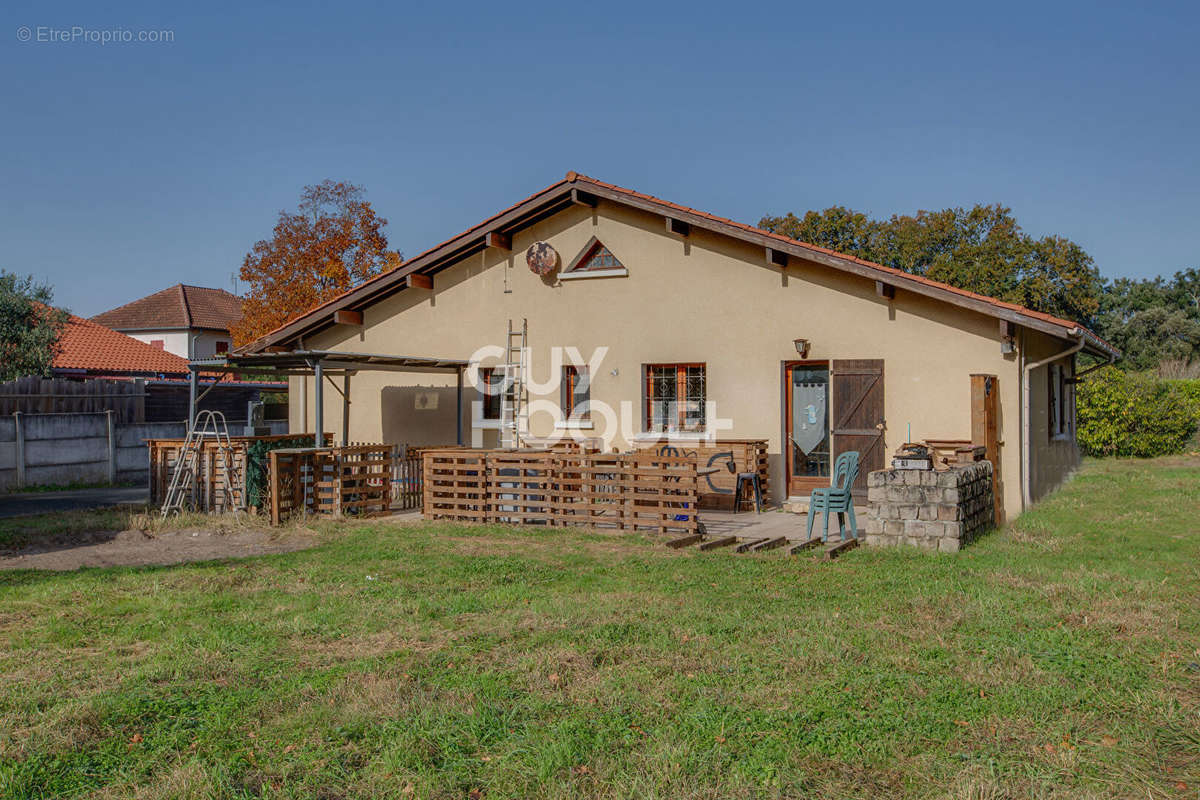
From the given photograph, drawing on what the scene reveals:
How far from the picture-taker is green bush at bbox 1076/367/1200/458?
2234 centimetres

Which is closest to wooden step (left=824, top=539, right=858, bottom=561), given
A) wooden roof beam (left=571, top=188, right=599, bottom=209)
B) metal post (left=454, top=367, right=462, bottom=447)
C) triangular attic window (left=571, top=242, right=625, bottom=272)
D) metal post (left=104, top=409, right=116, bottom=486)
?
triangular attic window (left=571, top=242, right=625, bottom=272)

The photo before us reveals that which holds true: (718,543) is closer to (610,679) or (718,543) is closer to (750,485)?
(750,485)

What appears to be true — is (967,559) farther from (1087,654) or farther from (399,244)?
(399,244)

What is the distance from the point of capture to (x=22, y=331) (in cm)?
2217

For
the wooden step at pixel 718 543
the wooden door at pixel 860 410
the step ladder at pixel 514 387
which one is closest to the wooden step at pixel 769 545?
the wooden step at pixel 718 543

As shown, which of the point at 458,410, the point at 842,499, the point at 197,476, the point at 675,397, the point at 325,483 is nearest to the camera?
the point at 842,499

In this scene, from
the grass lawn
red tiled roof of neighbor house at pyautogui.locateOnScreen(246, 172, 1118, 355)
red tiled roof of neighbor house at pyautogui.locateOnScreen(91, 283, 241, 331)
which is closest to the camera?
the grass lawn

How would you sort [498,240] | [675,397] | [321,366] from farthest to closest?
[498,240] < [675,397] < [321,366]

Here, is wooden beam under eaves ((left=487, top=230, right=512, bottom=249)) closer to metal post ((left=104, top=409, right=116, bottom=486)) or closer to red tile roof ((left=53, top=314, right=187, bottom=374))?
metal post ((left=104, top=409, right=116, bottom=486))

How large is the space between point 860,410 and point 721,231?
3205mm

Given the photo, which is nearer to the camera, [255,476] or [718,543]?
[718,543]

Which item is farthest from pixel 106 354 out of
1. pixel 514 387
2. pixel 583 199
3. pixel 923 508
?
pixel 923 508

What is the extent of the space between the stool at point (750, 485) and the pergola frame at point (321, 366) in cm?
468

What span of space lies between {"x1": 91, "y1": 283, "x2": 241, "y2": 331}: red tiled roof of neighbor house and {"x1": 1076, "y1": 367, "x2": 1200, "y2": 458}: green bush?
3981 centimetres
